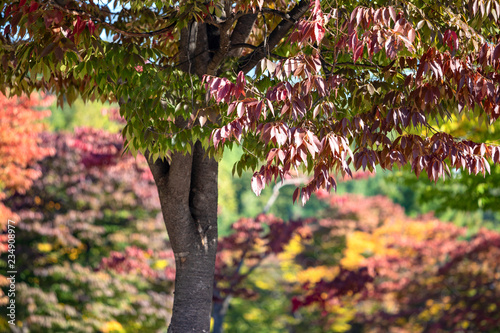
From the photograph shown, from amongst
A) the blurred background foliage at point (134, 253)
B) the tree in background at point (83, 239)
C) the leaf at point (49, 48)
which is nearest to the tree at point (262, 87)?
the leaf at point (49, 48)

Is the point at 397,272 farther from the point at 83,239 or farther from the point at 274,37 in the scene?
the point at 274,37

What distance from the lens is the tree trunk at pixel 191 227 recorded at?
367 cm

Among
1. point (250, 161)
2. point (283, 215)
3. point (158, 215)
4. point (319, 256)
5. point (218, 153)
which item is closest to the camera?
point (218, 153)

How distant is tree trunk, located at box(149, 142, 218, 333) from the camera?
3670 mm

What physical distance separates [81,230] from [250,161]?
→ 7.57 m

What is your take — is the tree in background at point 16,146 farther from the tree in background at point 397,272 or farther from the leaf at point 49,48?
the leaf at point 49,48

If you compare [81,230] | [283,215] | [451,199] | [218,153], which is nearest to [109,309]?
[81,230]

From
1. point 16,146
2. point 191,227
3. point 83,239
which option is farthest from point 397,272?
point 191,227

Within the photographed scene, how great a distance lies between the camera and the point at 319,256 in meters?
16.8

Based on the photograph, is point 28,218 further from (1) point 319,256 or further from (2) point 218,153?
(1) point 319,256

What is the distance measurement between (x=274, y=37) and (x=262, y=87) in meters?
0.39

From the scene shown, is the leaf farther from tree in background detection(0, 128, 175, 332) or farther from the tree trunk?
tree in background detection(0, 128, 175, 332)

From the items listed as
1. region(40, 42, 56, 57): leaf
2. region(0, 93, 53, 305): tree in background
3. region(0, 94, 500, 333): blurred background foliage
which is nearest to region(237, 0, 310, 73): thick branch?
region(40, 42, 56, 57): leaf

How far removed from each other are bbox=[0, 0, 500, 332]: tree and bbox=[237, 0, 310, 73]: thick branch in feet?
0.05
